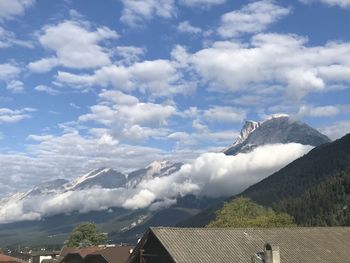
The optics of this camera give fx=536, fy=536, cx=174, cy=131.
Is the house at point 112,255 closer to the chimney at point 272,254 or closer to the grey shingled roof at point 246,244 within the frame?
the grey shingled roof at point 246,244

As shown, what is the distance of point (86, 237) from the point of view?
7283 inches

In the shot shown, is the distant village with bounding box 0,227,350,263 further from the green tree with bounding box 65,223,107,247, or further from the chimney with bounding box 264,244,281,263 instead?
the green tree with bounding box 65,223,107,247

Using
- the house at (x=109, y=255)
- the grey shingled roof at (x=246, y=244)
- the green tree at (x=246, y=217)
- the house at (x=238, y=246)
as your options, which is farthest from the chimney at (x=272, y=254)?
the house at (x=109, y=255)

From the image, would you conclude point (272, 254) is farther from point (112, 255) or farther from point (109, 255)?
point (109, 255)

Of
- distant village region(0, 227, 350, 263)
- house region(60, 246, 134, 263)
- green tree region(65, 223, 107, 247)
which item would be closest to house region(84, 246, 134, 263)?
house region(60, 246, 134, 263)

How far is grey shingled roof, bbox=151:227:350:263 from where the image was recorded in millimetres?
51375

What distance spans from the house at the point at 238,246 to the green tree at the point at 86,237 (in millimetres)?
130357

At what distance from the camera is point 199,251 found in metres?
51.4

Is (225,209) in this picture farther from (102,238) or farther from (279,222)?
(102,238)

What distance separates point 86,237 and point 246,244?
137722mm

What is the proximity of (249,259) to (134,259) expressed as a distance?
41.8 ft

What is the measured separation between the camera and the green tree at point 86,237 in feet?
602

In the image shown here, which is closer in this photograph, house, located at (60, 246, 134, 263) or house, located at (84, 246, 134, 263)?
house, located at (84, 246, 134, 263)

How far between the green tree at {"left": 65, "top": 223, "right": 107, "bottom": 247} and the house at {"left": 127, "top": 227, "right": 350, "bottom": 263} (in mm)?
130357
